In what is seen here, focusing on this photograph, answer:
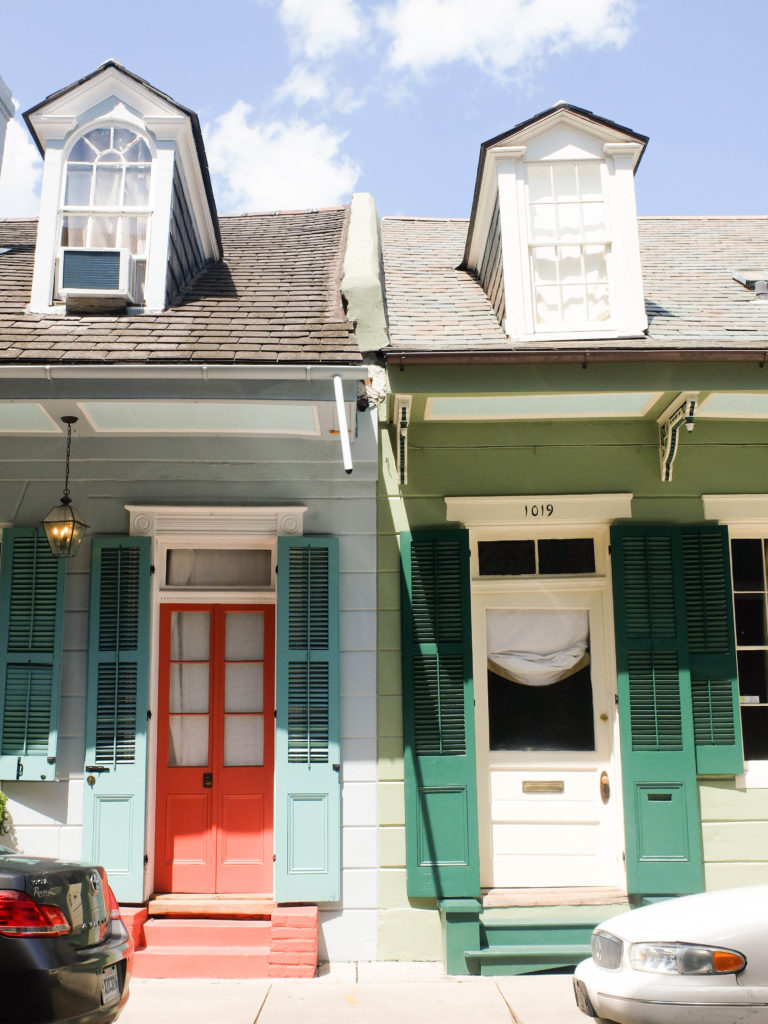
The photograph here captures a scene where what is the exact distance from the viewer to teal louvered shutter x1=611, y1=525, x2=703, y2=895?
630 centimetres

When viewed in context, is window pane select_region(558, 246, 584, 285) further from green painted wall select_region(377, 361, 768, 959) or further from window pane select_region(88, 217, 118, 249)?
window pane select_region(88, 217, 118, 249)

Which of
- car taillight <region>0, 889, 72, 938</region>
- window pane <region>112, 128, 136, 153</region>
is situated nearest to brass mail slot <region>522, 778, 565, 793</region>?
car taillight <region>0, 889, 72, 938</region>

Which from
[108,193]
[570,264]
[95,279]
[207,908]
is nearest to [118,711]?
[207,908]

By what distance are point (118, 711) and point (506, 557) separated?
334cm

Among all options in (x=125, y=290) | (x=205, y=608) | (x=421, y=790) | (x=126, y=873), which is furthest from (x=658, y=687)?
(x=125, y=290)

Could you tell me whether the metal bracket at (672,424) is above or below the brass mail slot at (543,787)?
above

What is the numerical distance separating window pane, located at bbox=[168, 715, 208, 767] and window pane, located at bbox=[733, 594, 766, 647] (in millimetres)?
4460

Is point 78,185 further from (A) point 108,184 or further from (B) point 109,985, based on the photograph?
(B) point 109,985

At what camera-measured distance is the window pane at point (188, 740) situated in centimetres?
675

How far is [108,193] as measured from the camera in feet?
24.2

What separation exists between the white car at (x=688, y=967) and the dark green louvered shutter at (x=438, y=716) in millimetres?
1985

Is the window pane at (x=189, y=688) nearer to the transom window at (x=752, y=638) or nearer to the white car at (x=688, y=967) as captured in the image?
the white car at (x=688, y=967)

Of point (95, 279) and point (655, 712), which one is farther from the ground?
point (95, 279)

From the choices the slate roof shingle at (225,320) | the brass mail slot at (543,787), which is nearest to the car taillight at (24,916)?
the slate roof shingle at (225,320)
